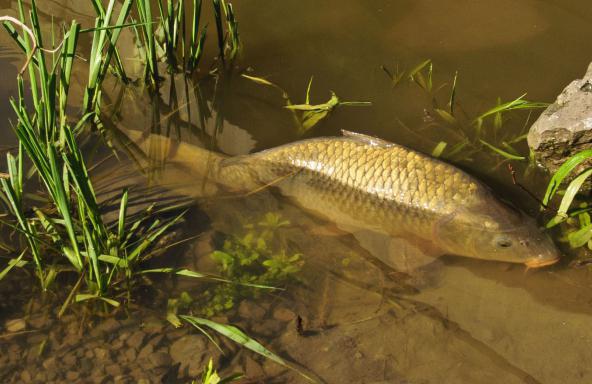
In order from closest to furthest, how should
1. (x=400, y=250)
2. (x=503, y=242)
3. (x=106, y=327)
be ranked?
(x=106, y=327) → (x=503, y=242) → (x=400, y=250)

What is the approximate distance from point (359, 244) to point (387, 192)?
372 millimetres

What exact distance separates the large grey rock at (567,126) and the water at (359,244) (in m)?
0.33

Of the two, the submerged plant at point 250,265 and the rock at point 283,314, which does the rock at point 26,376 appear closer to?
the submerged plant at point 250,265

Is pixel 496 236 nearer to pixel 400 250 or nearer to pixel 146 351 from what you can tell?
pixel 400 250

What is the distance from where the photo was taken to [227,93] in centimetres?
498

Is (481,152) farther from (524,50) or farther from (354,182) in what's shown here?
(524,50)

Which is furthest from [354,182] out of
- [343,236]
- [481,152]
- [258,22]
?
[258,22]

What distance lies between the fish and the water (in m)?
0.11

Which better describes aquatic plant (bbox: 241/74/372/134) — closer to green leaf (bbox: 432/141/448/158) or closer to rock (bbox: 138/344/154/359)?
green leaf (bbox: 432/141/448/158)

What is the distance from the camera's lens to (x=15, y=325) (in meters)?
3.33

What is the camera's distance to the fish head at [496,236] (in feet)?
12.2

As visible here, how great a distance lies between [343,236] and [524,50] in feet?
7.81

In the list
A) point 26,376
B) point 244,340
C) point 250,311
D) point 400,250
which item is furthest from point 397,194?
point 26,376

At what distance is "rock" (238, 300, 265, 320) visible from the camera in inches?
137
